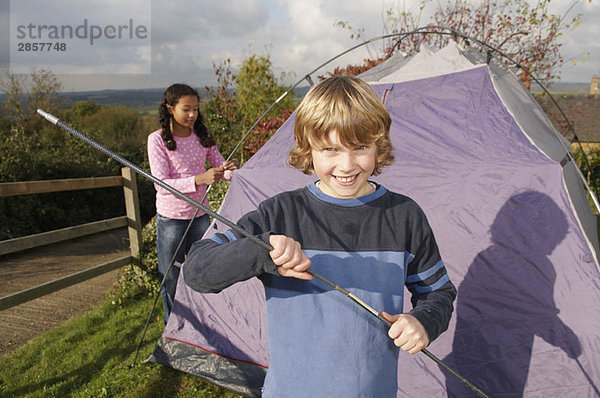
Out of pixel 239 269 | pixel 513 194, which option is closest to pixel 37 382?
pixel 239 269

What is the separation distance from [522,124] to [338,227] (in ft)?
5.11

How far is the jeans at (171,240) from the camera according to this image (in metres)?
2.62

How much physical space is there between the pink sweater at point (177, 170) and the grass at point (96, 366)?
1007 mm

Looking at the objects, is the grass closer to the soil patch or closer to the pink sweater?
the soil patch

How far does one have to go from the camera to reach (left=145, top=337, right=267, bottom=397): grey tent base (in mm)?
2336

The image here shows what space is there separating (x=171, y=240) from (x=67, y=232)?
1145 mm

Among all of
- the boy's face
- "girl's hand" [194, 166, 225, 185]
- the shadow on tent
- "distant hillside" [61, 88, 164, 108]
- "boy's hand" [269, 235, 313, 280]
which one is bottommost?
the shadow on tent

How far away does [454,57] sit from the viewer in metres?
2.48

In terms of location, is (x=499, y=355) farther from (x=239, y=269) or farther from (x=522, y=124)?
(x=239, y=269)

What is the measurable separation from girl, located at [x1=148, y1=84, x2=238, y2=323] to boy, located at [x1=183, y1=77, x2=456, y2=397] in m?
1.53

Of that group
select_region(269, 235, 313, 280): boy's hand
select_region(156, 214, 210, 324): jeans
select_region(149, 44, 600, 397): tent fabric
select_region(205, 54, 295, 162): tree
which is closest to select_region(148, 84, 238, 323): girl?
select_region(156, 214, 210, 324): jeans

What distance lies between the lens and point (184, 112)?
2.63 metres

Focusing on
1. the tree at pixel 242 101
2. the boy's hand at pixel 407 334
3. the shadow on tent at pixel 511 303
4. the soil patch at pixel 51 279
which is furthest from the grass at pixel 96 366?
the tree at pixel 242 101

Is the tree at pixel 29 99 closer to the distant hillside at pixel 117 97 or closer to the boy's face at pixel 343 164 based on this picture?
the distant hillside at pixel 117 97
